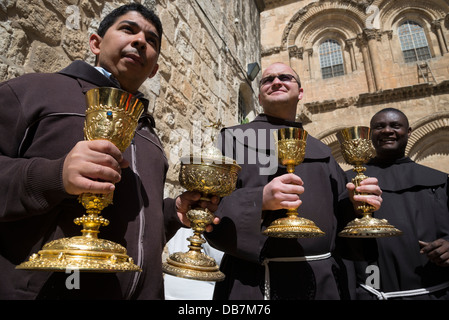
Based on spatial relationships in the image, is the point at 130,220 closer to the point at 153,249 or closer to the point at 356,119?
the point at 153,249

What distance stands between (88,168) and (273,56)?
63.2 ft

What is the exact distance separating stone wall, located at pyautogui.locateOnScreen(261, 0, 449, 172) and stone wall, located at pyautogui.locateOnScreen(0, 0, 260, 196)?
897 centimetres

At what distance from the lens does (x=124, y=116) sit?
3.76 ft

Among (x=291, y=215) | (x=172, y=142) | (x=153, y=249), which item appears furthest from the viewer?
(x=172, y=142)

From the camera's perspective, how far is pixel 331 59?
1798 centimetres

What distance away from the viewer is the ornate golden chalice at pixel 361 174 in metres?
1.77

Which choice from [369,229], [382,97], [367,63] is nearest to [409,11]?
[367,63]

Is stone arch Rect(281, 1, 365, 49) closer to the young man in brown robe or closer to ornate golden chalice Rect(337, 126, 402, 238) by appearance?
ornate golden chalice Rect(337, 126, 402, 238)

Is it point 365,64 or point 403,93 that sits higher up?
point 365,64

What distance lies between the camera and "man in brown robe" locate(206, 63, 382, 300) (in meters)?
1.64

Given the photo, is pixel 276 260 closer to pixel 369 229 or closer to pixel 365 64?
pixel 369 229

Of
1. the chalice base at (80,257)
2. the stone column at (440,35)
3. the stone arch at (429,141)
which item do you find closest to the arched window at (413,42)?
the stone column at (440,35)

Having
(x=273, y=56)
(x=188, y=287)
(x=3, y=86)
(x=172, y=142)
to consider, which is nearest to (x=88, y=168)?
(x=3, y=86)

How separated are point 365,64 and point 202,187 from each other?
18.3 meters
